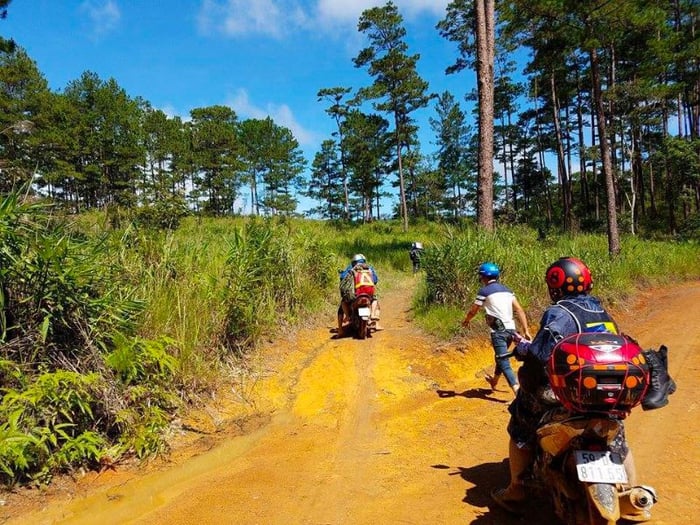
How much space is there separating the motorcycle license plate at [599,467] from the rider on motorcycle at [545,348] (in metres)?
0.40

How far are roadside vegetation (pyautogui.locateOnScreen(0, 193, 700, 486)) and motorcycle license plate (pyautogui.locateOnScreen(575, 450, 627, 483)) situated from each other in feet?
11.8

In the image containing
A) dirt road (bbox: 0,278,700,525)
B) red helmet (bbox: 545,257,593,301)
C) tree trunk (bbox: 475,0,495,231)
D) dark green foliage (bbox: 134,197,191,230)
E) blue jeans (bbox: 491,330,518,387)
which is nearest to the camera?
red helmet (bbox: 545,257,593,301)

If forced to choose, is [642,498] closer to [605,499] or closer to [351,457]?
[605,499]

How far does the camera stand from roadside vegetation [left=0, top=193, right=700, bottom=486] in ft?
12.0

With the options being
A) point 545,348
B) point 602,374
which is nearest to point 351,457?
point 545,348

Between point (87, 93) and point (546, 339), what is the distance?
4890 cm

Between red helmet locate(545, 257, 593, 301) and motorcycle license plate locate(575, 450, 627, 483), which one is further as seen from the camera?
red helmet locate(545, 257, 593, 301)

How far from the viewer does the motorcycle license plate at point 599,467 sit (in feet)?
7.25

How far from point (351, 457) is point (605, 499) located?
2.37 m

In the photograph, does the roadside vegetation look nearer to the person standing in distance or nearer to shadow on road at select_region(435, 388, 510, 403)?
shadow on road at select_region(435, 388, 510, 403)

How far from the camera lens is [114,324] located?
444cm

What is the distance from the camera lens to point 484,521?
2904 millimetres

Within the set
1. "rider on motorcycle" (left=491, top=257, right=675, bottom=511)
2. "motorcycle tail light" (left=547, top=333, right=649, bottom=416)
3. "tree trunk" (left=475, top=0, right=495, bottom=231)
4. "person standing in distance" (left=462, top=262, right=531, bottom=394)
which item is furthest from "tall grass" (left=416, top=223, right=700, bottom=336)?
"motorcycle tail light" (left=547, top=333, right=649, bottom=416)

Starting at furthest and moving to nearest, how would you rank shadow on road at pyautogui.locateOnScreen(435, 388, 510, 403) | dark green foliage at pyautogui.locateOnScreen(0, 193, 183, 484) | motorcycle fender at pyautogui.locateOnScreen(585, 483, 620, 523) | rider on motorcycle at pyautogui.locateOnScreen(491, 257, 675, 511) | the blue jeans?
shadow on road at pyautogui.locateOnScreen(435, 388, 510, 403) < the blue jeans < dark green foliage at pyautogui.locateOnScreen(0, 193, 183, 484) < rider on motorcycle at pyautogui.locateOnScreen(491, 257, 675, 511) < motorcycle fender at pyautogui.locateOnScreen(585, 483, 620, 523)
